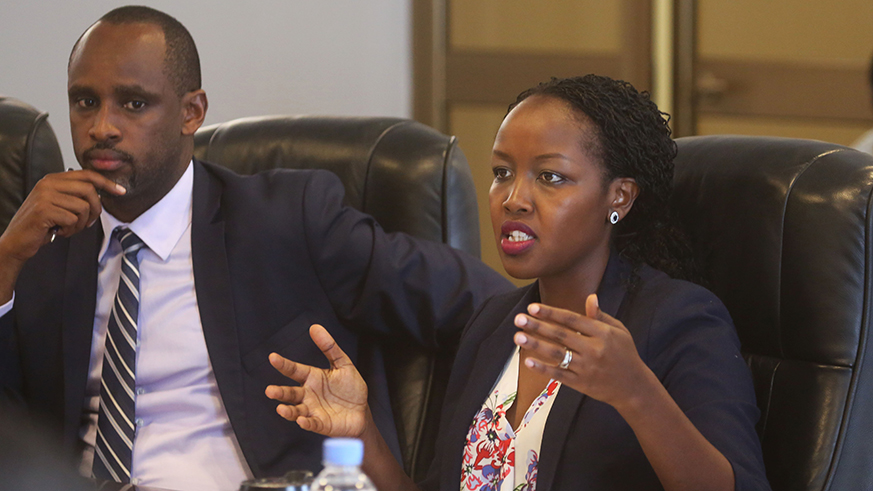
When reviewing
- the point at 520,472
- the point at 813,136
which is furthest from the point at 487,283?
the point at 813,136

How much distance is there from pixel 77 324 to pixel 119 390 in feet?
0.48

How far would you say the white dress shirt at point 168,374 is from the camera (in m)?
1.57

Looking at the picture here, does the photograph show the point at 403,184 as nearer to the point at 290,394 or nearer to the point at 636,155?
the point at 636,155

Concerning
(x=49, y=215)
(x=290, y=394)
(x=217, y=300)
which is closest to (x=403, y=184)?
(x=217, y=300)

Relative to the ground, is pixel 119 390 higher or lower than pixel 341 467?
lower

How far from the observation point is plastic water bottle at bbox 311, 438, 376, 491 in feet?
2.33

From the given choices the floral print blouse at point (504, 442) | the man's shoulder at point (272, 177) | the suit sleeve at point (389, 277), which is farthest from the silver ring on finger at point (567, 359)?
the man's shoulder at point (272, 177)

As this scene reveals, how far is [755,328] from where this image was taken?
49.9 inches

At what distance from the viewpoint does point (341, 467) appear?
740 mm

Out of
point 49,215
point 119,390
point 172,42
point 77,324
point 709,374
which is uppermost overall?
point 172,42

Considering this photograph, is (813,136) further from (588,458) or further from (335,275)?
(588,458)

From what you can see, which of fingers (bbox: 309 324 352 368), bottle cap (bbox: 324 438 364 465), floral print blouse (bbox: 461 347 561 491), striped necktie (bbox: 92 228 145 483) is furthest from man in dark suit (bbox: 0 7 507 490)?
bottle cap (bbox: 324 438 364 465)

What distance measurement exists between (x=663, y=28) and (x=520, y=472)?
2.88 metres

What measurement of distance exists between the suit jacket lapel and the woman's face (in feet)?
2.74
